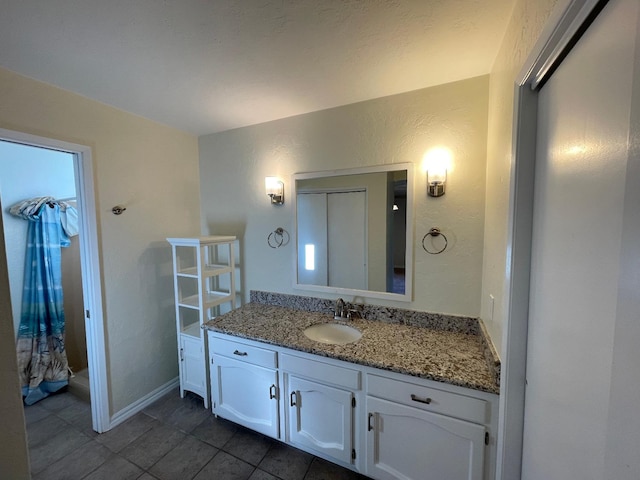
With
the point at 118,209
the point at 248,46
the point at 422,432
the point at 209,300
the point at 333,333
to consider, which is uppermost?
the point at 248,46

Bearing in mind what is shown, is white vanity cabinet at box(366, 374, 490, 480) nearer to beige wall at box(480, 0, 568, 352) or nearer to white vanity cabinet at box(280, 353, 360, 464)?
white vanity cabinet at box(280, 353, 360, 464)

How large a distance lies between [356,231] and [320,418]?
120 cm

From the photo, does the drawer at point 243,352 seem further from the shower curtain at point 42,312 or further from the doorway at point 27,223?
the shower curtain at point 42,312

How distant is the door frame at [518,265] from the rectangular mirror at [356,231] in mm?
745

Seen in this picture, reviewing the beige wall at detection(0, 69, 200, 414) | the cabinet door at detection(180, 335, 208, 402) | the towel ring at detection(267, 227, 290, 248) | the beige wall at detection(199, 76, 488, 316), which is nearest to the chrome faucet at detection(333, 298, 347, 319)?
the beige wall at detection(199, 76, 488, 316)

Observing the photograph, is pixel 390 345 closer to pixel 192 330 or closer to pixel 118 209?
pixel 192 330

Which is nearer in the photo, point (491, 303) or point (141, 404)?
point (491, 303)

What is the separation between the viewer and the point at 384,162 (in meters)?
1.71

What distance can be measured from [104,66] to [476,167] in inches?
83.7

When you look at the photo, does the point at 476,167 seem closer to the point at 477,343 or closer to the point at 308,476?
the point at 477,343

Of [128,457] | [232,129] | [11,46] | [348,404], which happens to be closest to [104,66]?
[11,46]

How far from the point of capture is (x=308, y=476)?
4.84 feet

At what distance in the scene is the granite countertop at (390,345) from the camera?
1162 mm

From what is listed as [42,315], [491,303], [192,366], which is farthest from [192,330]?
[491,303]
